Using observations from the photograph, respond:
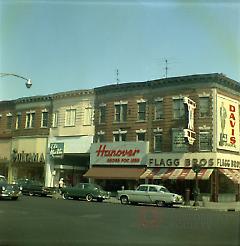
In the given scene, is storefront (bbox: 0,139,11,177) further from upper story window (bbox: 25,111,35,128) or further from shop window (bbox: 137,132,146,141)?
shop window (bbox: 137,132,146,141)

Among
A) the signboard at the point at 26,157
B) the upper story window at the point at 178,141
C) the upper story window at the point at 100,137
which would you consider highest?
the upper story window at the point at 100,137

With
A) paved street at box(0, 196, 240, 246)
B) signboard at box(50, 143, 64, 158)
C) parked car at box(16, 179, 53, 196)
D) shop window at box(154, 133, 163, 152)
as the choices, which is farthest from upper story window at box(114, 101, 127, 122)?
paved street at box(0, 196, 240, 246)

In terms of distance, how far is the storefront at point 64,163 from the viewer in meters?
47.1

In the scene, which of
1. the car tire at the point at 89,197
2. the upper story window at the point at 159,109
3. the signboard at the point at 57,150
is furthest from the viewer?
the signboard at the point at 57,150

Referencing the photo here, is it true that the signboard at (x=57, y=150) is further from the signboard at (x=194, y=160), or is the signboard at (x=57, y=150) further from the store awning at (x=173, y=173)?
the store awning at (x=173, y=173)

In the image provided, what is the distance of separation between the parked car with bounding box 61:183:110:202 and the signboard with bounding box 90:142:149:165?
25.7ft

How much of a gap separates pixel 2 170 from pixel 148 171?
69.2 ft

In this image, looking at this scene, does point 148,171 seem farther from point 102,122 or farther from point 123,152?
point 102,122

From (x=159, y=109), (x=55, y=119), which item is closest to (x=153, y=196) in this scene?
(x=159, y=109)

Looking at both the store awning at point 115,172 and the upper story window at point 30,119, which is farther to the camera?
the upper story window at point 30,119

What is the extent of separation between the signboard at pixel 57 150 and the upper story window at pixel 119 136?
6.58 m

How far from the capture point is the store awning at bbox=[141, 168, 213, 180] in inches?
1455

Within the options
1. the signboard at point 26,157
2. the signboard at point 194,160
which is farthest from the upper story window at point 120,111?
the signboard at point 26,157

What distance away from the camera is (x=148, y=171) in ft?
132
